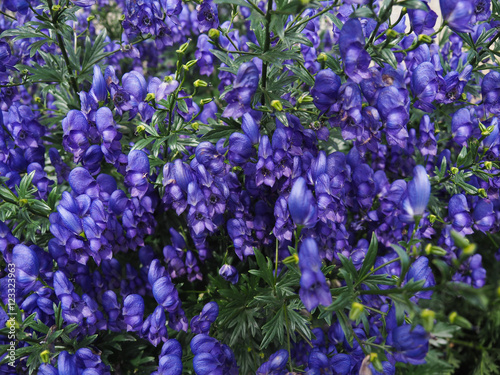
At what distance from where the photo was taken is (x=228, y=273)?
1.96 meters

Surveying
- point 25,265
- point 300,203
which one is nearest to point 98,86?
point 25,265

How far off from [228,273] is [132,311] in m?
0.45

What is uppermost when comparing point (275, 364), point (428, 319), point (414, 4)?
point (414, 4)

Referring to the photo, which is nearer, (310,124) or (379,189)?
(310,124)

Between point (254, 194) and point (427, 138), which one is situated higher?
point (427, 138)

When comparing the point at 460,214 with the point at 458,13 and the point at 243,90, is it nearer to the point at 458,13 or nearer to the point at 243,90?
the point at 458,13

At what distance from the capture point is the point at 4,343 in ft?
5.85

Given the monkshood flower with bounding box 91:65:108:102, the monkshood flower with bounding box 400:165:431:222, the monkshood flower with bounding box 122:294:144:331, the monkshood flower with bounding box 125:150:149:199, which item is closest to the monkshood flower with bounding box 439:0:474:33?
the monkshood flower with bounding box 400:165:431:222

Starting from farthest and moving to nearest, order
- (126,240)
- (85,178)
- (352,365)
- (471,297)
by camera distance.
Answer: (126,240) → (85,178) → (352,365) → (471,297)

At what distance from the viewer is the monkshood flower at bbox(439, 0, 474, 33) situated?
1.49m

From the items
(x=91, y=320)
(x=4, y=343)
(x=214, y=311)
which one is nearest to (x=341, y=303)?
(x=214, y=311)

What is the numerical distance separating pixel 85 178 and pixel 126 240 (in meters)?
0.36

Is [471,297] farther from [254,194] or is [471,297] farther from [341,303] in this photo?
[254,194]

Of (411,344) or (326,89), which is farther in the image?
(326,89)
